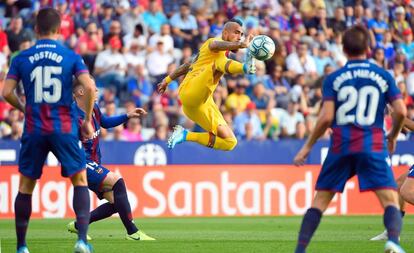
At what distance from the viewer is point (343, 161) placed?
9.98 metres

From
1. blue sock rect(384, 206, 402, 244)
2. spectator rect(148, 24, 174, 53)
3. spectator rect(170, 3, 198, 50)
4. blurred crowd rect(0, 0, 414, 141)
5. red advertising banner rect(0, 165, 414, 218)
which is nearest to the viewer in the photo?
blue sock rect(384, 206, 402, 244)

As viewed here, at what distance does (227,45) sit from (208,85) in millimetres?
1089

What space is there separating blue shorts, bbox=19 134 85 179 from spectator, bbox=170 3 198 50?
573 inches

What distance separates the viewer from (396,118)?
1005cm

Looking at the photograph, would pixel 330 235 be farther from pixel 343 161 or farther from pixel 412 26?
pixel 412 26

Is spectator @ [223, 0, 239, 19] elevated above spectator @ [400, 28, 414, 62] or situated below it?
above

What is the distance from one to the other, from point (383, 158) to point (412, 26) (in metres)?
19.3

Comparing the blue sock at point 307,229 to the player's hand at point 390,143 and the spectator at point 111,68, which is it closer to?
the player's hand at point 390,143

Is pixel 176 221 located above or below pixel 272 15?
below

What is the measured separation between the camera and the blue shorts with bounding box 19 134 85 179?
34.9 feet

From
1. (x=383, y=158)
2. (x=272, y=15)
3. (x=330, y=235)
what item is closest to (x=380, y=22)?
(x=272, y=15)

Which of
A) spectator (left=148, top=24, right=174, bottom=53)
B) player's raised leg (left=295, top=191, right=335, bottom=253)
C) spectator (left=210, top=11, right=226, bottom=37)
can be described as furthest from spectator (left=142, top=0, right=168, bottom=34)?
player's raised leg (left=295, top=191, right=335, bottom=253)

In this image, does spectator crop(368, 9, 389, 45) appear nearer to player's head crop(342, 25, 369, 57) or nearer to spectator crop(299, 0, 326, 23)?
spectator crop(299, 0, 326, 23)

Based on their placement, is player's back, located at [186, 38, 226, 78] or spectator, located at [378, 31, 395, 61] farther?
spectator, located at [378, 31, 395, 61]
